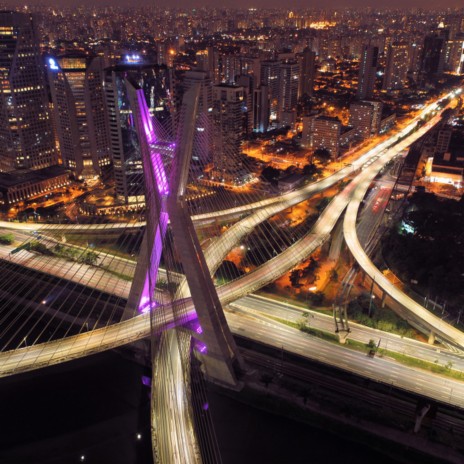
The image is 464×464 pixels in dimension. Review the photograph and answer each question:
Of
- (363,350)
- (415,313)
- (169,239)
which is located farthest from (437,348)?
(169,239)

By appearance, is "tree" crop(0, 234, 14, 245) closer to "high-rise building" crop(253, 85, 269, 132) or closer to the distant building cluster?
the distant building cluster

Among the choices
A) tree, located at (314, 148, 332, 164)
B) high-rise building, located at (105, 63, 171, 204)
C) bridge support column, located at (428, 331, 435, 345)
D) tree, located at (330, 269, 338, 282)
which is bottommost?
tree, located at (314, 148, 332, 164)

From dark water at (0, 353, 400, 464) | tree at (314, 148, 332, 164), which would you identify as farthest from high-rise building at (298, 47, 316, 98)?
dark water at (0, 353, 400, 464)

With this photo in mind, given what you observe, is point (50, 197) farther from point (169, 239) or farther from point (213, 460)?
point (213, 460)

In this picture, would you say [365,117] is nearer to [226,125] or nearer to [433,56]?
[226,125]

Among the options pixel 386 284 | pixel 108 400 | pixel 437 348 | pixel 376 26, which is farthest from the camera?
pixel 376 26

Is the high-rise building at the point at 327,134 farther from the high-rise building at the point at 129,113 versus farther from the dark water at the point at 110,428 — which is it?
the dark water at the point at 110,428
